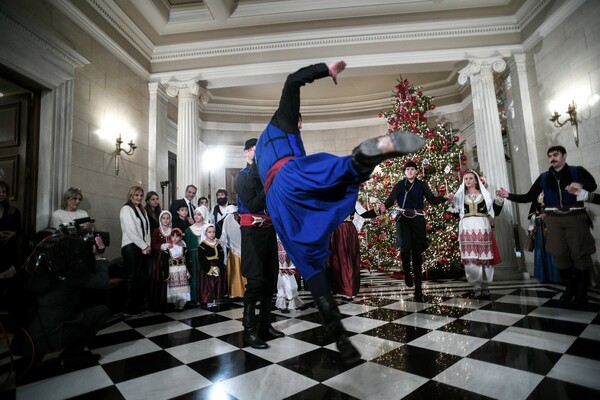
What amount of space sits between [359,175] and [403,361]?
1.18 meters

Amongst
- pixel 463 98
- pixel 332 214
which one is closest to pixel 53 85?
pixel 332 214

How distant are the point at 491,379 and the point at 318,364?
85 cm

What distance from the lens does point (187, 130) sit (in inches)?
229

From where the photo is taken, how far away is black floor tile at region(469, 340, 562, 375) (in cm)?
157

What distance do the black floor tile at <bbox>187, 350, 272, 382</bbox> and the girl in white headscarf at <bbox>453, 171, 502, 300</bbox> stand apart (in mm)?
2695

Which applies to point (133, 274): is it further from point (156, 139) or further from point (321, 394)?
point (156, 139)

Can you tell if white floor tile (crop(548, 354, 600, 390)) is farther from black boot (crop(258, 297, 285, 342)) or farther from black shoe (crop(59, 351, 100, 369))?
black shoe (crop(59, 351, 100, 369))

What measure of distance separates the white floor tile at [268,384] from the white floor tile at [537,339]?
53.9 inches

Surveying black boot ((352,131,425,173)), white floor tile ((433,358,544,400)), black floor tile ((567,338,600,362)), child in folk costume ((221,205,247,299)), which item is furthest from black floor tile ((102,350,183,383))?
black floor tile ((567,338,600,362))

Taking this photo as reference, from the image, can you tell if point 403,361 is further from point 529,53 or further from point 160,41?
point 160,41

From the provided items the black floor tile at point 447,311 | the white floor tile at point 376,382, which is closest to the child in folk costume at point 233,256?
the black floor tile at point 447,311

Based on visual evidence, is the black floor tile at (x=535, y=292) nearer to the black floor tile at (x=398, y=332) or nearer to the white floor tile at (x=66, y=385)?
the black floor tile at (x=398, y=332)

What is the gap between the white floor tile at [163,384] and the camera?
1429 millimetres

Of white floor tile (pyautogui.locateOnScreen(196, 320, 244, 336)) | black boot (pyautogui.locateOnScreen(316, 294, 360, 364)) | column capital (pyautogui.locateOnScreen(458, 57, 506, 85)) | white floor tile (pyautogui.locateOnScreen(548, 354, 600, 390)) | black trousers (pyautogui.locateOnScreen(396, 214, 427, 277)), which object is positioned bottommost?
white floor tile (pyautogui.locateOnScreen(196, 320, 244, 336))
